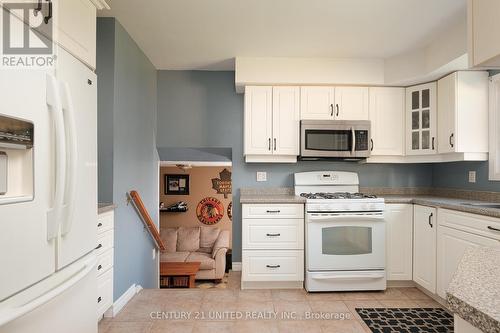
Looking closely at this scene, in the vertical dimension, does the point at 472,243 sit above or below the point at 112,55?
below

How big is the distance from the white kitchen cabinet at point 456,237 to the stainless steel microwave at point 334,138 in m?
1.01

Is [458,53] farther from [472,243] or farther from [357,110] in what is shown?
[472,243]

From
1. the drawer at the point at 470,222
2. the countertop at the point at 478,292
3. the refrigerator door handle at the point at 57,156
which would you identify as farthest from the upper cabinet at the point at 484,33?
the refrigerator door handle at the point at 57,156

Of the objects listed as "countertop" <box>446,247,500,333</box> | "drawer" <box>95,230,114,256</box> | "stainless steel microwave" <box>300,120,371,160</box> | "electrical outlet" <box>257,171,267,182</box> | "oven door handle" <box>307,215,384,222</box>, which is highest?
"stainless steel microwave" <box>300,120,371,160</box>

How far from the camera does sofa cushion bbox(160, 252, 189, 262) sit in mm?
6189

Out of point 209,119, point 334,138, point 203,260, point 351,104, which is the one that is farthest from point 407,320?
point 203,260

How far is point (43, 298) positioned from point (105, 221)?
118cm

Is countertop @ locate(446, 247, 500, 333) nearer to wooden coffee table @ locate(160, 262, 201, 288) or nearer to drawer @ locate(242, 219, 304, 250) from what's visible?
drawer @ locate(242, 219, 304, 250)

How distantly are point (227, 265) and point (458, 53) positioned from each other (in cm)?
584

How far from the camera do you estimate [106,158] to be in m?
2.41

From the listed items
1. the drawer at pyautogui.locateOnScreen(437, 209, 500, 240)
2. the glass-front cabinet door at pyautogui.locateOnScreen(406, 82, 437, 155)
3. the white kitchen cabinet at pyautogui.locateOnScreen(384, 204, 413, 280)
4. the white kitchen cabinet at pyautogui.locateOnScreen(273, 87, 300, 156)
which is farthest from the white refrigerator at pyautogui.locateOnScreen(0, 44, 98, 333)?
the glass-front cabinet door at pyautogui.locateOnScreen(406, 82, 437, 155)

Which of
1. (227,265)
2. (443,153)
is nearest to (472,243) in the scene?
(443,153)

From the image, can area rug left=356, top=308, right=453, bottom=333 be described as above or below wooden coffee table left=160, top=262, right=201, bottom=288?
above

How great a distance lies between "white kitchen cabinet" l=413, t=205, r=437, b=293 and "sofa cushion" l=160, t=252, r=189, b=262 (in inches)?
178
